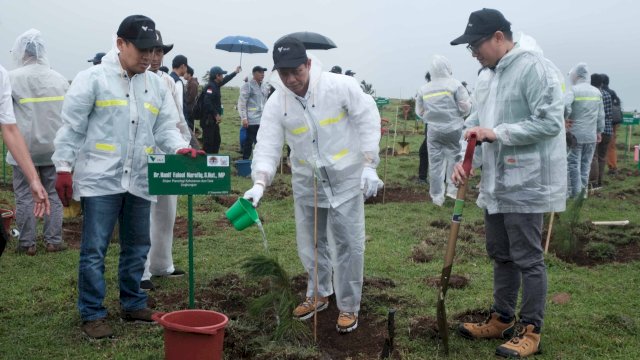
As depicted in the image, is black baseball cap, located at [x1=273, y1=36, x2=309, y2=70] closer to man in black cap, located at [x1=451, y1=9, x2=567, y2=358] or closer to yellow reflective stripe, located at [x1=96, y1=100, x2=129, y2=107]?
man in black cap, located at [x1=451, y1=9, x2=567, y2=358]

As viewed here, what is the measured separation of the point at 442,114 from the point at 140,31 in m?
5.91

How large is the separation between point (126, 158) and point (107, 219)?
0.42 meters

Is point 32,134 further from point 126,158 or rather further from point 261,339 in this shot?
point 261,339

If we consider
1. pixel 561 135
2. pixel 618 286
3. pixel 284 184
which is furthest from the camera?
pixel 284 184

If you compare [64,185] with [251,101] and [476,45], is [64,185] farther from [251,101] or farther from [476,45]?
[251,101]

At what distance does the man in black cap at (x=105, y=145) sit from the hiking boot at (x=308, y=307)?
1.33 metres

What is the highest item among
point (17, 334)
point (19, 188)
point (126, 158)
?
point (126, 158)

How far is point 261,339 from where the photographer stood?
3.97 meters

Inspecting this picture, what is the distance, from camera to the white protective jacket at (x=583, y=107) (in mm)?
10141

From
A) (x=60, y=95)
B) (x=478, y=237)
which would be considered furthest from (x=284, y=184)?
(x=60, y=95)

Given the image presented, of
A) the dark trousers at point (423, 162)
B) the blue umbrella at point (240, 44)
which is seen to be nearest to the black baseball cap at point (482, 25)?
the dark trousers at point (423, 162)

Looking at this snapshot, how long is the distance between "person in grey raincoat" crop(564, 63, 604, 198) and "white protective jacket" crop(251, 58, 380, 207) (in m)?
6.96

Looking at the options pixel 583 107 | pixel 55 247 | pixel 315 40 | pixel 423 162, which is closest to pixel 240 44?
pixel 315 40

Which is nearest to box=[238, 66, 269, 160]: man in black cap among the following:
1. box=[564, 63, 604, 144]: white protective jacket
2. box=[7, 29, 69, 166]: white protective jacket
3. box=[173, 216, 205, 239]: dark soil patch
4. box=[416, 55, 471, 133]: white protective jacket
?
box=[416, 55, 471, 133]: white protective jacket
